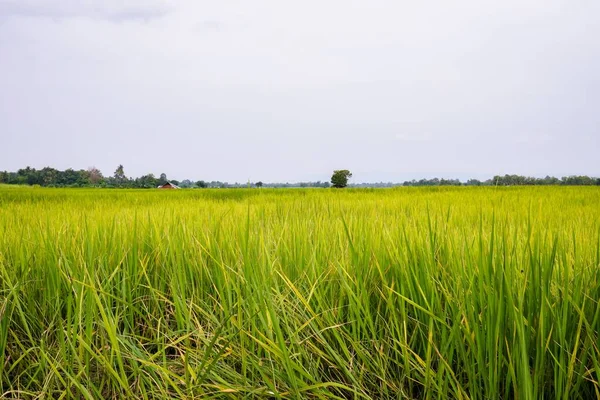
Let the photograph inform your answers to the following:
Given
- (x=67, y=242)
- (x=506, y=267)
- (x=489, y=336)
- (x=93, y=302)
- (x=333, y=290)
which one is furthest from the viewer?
(x=67, y=242)

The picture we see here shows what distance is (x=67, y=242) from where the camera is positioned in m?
1.46

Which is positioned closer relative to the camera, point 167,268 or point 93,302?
point 93,302

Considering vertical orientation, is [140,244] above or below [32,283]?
above

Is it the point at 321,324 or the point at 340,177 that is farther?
the point at 340,177

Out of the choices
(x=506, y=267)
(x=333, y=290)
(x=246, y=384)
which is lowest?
(x=246, y=384)

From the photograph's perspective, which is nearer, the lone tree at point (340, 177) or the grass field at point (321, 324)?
the grass field at point (321, 324)

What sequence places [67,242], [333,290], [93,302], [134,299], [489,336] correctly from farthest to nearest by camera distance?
[67,242], [134,299], [333,290], [93,302], [489,336]

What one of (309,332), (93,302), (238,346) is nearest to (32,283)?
(93,302)

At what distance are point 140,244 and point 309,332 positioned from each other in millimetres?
871

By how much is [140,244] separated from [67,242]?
0.93ft

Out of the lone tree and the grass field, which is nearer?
the grass field

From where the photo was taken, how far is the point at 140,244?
4.89 ft

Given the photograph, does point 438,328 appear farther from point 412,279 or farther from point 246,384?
point 246,384

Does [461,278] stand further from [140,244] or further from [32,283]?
[32,283]
